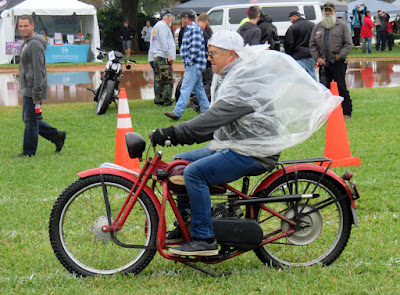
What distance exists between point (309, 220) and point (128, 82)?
16.9m

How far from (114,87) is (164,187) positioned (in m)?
9.43

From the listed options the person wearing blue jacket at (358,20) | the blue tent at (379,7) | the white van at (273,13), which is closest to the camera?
the white van at (273,13)

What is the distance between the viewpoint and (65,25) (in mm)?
33000

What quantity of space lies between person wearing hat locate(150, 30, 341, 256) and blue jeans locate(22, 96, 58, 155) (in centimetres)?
487

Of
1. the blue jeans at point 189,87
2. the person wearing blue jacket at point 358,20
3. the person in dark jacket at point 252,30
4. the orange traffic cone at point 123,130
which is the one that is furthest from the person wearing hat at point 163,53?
the person wearing blue jacket at point 358,20

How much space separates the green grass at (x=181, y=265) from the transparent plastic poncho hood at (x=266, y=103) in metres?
0.88

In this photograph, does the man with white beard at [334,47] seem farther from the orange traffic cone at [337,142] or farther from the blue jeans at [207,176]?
the blue jeans at [207,176]

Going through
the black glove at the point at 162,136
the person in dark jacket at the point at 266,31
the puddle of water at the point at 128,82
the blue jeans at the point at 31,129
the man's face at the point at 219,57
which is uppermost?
the man's face at the point at 219,57

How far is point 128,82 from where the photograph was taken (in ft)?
69.4

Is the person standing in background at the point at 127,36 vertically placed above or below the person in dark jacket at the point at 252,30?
below

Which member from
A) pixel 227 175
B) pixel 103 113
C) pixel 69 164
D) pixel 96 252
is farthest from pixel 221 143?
pixel 103 113

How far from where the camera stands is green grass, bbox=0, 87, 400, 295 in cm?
438

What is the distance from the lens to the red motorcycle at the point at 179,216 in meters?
4.53

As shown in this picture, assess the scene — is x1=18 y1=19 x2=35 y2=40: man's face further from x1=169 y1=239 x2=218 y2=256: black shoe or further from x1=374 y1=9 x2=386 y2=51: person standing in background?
x1=374 y1=9 x2=386 y2=51: person standing in background
